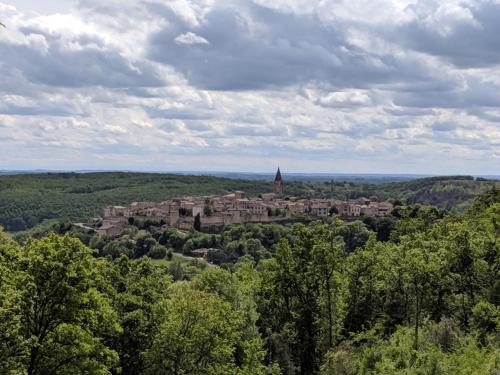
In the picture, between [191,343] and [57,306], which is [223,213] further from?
[57,306]

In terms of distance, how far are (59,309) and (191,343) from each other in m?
6.50

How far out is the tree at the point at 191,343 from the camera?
80.8ft

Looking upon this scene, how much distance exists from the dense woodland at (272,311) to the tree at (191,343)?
0.17 feet

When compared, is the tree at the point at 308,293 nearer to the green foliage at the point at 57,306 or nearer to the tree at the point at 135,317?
the tree at the point at 135,317

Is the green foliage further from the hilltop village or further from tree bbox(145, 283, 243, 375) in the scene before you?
the hilltop village

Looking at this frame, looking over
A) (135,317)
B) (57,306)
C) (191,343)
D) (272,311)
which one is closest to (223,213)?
(272,311)

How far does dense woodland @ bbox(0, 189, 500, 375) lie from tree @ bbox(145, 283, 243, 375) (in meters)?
0.05

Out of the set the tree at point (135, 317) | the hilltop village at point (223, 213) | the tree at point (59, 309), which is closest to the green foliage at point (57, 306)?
the tree at point (59, 309)

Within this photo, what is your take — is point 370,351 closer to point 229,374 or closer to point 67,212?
point 229,374

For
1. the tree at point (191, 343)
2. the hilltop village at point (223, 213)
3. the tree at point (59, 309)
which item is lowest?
the hilltop village at point (223, 213)

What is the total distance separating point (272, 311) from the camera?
1294 inches

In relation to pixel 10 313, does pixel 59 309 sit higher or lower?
lower

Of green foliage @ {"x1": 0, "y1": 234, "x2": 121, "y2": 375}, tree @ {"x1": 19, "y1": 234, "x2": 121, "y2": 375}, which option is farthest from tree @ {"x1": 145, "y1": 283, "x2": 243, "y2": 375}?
tree @ {"x1": 19, "y1": 234, "x2": 121, "y2": 375}

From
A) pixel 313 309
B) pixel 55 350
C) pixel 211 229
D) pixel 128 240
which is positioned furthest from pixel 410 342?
pixel 211 229
